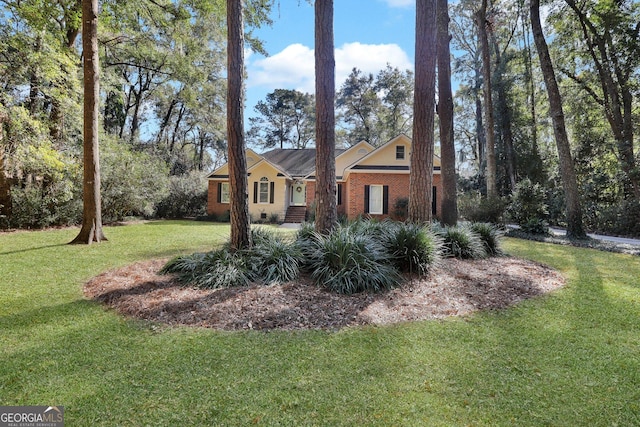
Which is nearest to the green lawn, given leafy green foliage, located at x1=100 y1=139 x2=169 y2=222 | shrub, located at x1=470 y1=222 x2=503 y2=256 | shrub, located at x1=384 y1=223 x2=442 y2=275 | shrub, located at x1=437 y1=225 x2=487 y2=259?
shrub, located at x1=384 y1=223 x2=442 y2=275

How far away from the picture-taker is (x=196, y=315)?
4.03 meters

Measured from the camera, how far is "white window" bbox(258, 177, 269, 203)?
21109 mm

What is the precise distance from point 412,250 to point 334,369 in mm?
3267

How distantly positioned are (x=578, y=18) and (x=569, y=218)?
9.85m

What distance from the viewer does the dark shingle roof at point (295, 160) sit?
22927 millimetres

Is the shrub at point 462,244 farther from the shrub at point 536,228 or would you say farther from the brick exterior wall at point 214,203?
the brick exterior wall at point 214,203

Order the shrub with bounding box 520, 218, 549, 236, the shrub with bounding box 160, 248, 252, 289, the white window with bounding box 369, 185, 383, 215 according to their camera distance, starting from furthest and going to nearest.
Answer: the white window with bounding box 369, 185, 383, 215 < the shrub with bounding box 520, 218, 549, 236 < the shrub with bounding box 160, 248, 252, 289

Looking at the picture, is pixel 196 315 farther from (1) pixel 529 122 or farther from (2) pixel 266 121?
(2) pixel 266 121

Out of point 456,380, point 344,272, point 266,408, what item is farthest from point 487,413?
point 344,272

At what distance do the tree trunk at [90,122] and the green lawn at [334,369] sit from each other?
16.5 feet

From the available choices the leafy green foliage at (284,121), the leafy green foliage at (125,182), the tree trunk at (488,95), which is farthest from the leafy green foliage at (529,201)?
the leafy green foliage at (284,121)

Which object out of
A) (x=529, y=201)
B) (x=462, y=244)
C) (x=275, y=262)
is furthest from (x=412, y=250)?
(x=529, y=201)

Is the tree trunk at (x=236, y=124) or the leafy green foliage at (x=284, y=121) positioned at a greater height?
the leafy green foliage at (x=284, y=121)

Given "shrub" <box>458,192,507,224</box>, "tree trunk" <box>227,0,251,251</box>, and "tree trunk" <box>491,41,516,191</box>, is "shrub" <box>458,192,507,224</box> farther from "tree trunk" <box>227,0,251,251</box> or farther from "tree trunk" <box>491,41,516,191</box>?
"tree trunk" <box>227,0,251,251</box>
